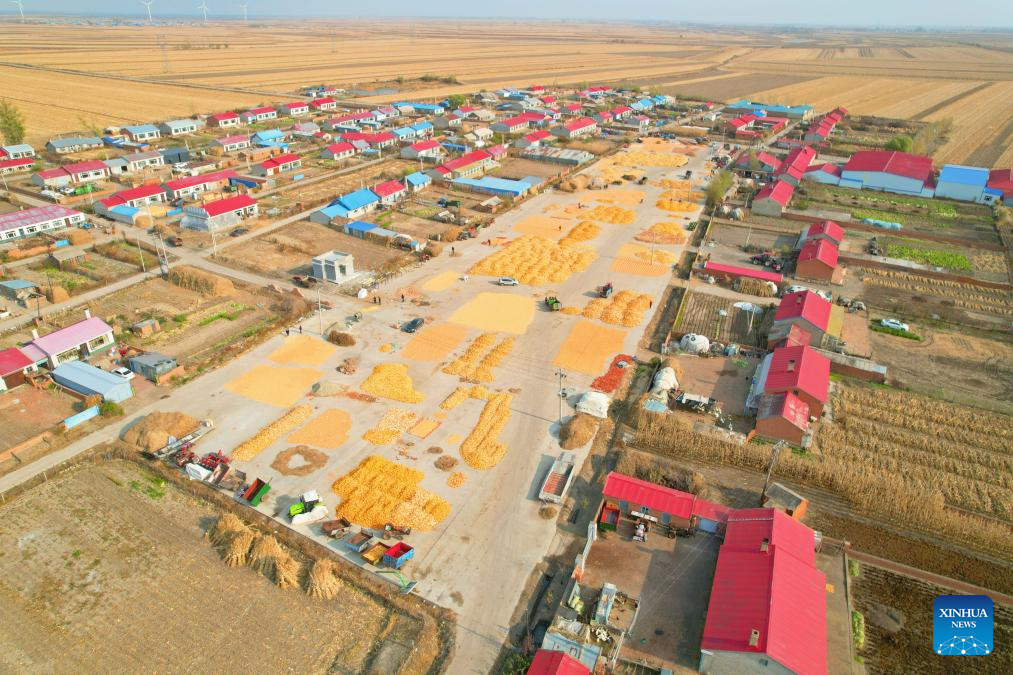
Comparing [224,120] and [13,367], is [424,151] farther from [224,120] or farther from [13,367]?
[13,367]

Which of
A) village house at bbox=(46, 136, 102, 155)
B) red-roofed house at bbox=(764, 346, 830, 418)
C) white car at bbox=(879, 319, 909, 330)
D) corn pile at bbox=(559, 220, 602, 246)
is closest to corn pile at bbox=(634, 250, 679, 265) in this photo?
corn pile at bbox=(559, 220, 602, 246)

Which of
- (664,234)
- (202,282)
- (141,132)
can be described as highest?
(141,132)

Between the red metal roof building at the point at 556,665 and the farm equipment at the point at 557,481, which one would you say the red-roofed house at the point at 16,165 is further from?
the red metal roof building at the point at 556,665

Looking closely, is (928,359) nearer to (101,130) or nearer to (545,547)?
(545,547)

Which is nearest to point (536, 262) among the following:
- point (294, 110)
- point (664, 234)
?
point (664, 234)

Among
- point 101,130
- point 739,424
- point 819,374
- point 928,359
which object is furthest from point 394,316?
point 101,130
